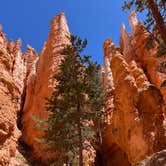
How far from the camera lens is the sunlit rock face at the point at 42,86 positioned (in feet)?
98.5

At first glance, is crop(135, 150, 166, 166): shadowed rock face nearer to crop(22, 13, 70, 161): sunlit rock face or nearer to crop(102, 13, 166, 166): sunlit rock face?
crop(102, 13, 166, 166): sunlit rock face

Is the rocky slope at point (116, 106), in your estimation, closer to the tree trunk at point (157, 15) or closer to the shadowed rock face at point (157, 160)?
the shadowed rock face at point (157, 160)

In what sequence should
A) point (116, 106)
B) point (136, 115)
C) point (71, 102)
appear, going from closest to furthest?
point (71, 102), point (136, 115), point (116, 106)

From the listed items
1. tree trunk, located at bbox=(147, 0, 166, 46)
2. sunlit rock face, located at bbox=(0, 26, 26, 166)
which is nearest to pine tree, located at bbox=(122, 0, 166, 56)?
tree trunk, located at bbox=(147, 0, 166, 46)

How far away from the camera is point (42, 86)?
35531mm

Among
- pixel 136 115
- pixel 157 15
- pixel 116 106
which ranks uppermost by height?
pixel 157 15

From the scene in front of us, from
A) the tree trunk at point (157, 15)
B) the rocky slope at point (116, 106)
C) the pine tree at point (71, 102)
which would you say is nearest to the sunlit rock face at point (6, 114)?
the rocky slope at point (116, 106)

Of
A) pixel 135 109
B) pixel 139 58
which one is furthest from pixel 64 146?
pixel 139 58

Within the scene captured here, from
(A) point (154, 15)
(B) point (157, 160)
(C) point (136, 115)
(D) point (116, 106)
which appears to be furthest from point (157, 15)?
(D) point (116, 106)

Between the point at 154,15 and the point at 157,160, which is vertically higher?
the point at 154,15

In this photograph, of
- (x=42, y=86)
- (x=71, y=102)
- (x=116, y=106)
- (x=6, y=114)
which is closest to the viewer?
(x=6, y=114)

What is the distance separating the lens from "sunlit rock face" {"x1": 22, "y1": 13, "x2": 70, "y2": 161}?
3002 cm

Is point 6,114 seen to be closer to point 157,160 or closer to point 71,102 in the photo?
point 71,102

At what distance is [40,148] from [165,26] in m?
20.9
